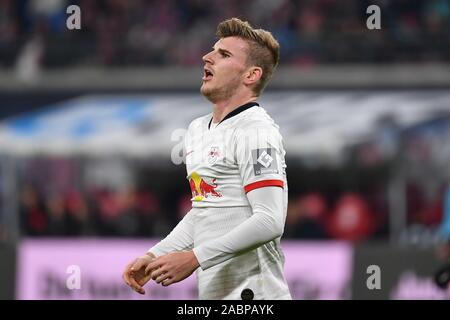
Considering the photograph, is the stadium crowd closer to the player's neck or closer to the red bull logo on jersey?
the player's neck

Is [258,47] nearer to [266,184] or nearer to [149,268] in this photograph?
[266,184]

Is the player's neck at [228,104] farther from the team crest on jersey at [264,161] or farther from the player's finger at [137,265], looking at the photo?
the player's finger at [137,265]

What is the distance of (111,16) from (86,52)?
192cm

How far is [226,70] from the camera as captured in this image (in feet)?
16.6

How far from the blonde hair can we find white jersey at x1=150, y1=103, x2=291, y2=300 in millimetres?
177

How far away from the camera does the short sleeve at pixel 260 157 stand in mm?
4785

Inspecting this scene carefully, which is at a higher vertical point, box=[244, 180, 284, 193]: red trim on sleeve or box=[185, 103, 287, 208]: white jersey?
box=[185, 103, 287, 208]: white jersey

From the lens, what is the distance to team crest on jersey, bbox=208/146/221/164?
4.98 metres

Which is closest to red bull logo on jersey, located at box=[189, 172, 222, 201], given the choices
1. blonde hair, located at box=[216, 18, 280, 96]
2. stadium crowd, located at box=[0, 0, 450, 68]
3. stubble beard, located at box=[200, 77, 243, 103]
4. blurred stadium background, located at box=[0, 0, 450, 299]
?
stubble beard, located at box=[200, 77, 243, 103]

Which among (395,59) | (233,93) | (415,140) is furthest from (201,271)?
(395,59)

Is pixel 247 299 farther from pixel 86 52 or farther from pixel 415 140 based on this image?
pixel 86 52

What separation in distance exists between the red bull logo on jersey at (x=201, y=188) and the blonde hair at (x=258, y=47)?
Result: 47 cm

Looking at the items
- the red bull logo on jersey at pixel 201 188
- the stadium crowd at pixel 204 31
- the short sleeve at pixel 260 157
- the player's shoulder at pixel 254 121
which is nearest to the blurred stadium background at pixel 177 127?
the stadium crowd at pixel 204 31

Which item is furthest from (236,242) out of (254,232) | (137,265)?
(137,265)
